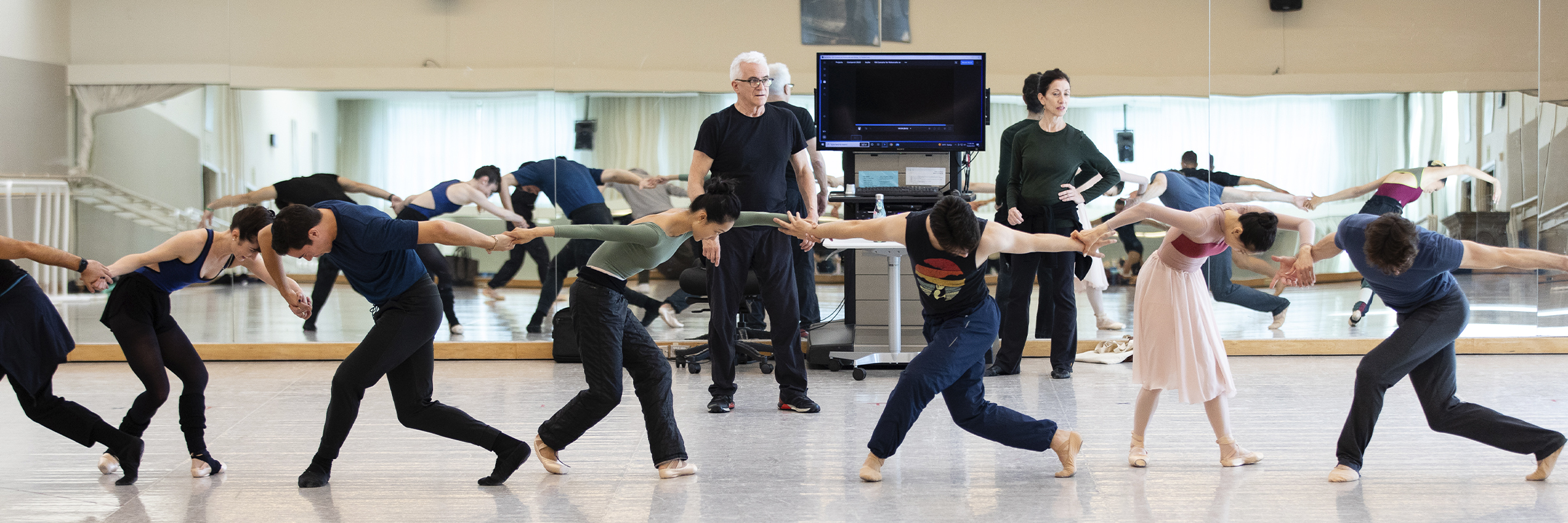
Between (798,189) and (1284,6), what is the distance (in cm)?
324

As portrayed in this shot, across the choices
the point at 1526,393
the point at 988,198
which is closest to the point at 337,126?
the point at 988,198

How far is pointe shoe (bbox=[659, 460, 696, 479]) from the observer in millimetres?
3533

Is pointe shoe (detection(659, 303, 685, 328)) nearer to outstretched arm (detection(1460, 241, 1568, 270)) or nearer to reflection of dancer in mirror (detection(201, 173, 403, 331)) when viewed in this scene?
reflection of dancer in mirror (detection(201, 173, 403, 331))

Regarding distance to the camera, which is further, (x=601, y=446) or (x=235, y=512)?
(x=601, y=446)

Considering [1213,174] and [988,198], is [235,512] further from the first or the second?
[1213,174]

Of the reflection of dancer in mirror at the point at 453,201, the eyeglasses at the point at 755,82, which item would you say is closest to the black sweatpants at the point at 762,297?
the eyeglasses at the point at 755,82

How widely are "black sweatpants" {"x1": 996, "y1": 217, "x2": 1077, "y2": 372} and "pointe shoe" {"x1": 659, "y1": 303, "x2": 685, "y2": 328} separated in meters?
2.07

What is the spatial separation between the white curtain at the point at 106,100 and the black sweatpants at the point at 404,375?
3.95 meters

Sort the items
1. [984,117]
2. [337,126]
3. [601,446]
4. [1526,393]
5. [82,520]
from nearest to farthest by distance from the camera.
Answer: [82,520]
[601,446]
[1526,393]
[984,117]
[337,126]

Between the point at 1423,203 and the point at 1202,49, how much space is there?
1587 mm

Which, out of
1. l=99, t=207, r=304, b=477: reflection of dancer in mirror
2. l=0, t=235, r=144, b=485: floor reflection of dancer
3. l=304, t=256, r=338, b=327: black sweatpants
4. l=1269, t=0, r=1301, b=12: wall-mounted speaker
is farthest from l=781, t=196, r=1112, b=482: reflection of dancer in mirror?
l=304, t=256, r=338, b=327: black sweatpants

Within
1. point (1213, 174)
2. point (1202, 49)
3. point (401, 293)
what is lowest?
point (401, 293)

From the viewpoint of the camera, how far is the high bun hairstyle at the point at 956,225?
3291 mm

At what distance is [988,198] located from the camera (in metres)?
6.87
